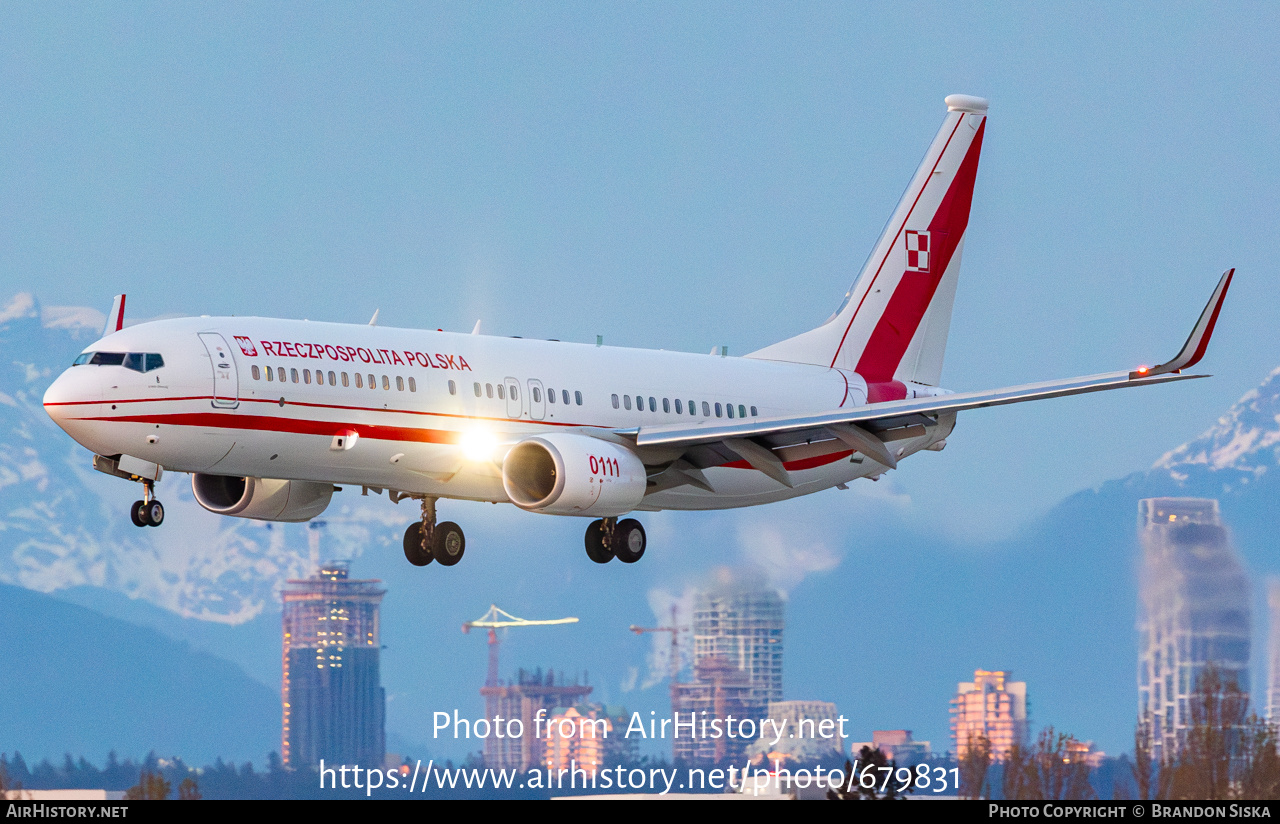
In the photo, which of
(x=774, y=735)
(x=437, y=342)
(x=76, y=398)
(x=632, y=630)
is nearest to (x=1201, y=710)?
(x=437, y=342)

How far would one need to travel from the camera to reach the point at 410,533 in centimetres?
5044

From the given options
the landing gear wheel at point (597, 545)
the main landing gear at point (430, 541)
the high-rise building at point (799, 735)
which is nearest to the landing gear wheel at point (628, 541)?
the landing gear wheel at point (597, 545)

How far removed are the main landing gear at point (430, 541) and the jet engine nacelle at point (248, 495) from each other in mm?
2413

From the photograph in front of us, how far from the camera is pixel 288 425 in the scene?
43500mm

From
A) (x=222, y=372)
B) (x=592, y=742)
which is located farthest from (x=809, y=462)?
(x=592, y=742)

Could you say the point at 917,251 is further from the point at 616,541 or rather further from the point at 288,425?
the point at 288,425

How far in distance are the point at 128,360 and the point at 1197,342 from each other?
2284 cm

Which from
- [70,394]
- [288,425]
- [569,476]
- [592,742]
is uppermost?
[70,394]

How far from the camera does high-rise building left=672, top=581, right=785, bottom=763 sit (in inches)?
3841

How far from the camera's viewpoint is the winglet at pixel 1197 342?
4397 cm

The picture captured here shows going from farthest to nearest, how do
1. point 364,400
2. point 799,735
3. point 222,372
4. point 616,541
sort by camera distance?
point 799,735 < point 616,541 < point 364,400 < point 222,372

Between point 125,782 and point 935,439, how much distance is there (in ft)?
408

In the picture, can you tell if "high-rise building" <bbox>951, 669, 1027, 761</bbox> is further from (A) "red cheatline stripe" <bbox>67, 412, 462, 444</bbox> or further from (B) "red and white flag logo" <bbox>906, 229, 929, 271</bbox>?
(A) "red cheatline stripe" <bbox>67, 412, 462, 444</bbox>
